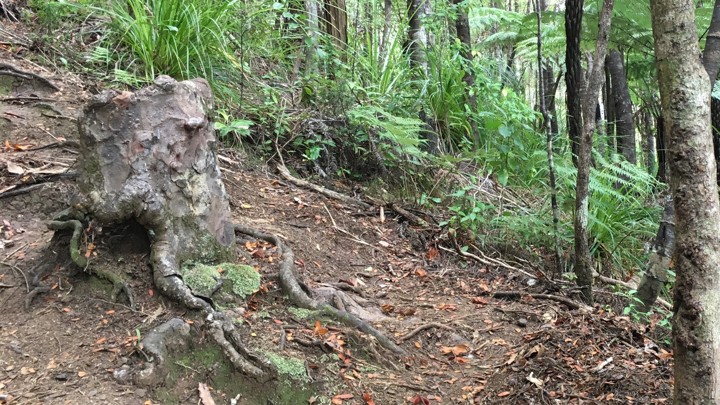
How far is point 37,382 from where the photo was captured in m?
2.65

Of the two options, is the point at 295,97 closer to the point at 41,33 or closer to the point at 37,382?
the point at 41,33

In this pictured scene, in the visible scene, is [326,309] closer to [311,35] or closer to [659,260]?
[659,260]

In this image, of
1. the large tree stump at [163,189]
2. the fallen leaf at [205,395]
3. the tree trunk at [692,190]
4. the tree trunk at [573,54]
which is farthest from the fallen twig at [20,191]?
the tree trunk at [573,54]

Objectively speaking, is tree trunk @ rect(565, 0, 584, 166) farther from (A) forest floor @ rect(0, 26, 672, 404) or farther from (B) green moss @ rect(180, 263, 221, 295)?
(B) green moss @ rect(180, 263, 221, 295)

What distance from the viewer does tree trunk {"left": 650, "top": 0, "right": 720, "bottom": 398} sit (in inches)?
79.2

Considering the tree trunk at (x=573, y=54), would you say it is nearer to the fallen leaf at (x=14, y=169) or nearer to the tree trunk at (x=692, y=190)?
the tree trunk at (x=692, y=190)

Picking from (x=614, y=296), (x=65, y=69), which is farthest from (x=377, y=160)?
(x=65, y=69)

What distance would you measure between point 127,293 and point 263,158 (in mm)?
3046

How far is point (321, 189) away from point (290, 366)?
3016 mm

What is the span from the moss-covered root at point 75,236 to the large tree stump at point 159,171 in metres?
0.16

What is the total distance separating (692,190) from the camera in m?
2.02

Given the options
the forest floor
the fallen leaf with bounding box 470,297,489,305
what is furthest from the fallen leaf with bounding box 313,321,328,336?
the fallen leaf with bounding box 470,297,489,305

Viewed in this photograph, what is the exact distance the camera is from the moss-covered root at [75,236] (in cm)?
315

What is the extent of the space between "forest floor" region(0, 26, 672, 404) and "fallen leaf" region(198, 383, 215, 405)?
0.03 meters
